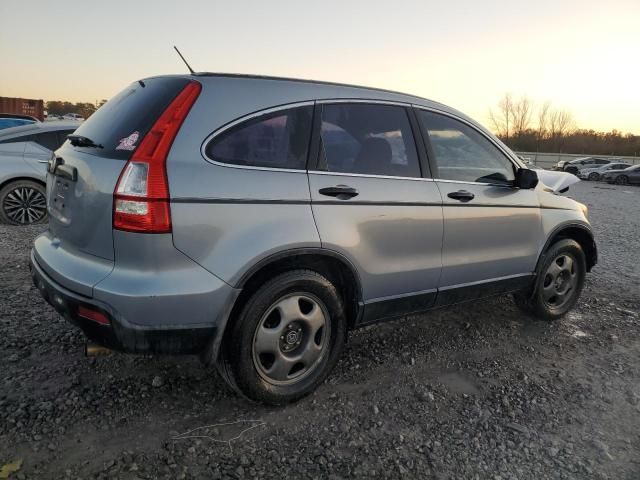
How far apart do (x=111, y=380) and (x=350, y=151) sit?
202 centimetres

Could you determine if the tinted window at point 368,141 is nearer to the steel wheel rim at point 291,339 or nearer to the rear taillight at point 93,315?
the steel wheel rim at point 291,339

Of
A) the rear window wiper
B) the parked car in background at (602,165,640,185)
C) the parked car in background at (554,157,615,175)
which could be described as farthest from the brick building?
the parked car in background at (554,157,615,175)

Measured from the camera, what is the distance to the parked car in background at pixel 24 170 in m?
6.95

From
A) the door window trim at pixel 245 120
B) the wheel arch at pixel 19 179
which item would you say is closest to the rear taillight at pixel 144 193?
the door window trim at pixel 245 120

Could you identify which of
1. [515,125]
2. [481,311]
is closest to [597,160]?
[481,311]

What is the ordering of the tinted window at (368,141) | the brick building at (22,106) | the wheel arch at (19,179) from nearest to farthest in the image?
1. the tinted window at (368,141)
2. the wheel arch at (19,179)
3. the brick building at (22,106)

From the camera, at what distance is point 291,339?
2727mm

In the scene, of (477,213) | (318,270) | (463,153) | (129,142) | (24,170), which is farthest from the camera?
(24,170)

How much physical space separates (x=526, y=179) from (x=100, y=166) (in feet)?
A: 9.62

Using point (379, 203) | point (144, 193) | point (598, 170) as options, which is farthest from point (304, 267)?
point (598, 170)

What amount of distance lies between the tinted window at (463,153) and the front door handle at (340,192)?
0.85 m

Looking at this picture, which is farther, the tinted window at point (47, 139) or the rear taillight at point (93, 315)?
the tinted window at point (47, 139)

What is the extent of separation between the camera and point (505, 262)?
12.1 feet

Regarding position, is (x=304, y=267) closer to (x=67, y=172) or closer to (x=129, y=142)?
(x=129, y=142)
